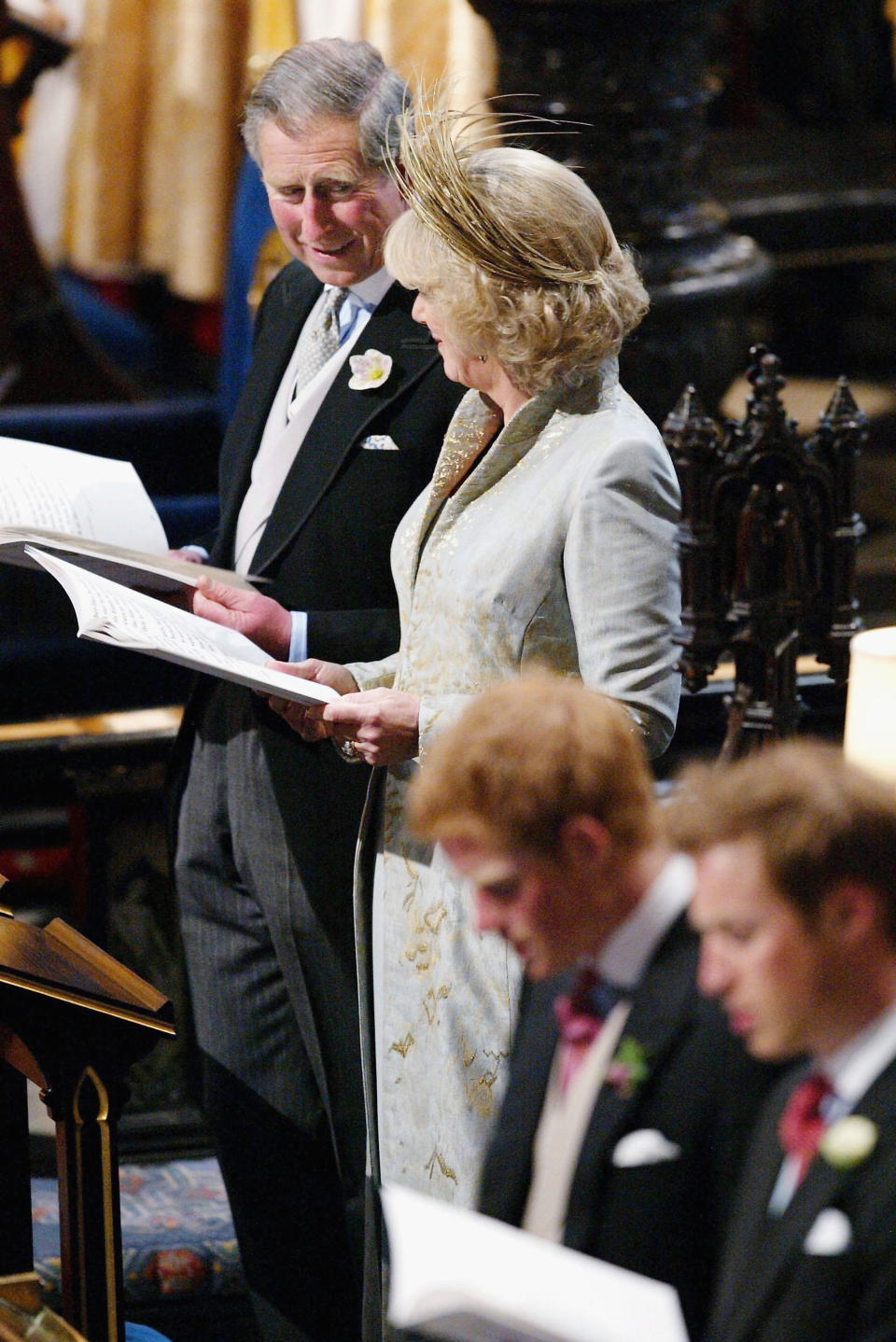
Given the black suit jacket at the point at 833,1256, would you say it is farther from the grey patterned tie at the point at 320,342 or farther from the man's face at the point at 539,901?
the grey patterned tie at the point at 320,342

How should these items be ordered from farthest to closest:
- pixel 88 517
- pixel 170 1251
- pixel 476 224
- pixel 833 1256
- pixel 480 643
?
1. pixel 170 1251
2. pixel 88 517
3. pixel 480 643
4. pixel 476 224
5. pixel 833 1256

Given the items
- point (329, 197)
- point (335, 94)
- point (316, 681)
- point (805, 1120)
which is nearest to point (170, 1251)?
point (316, 681)

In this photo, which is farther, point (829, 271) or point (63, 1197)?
point (829, 271)

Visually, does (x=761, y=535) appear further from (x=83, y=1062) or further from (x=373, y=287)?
(x=83, y=1062)

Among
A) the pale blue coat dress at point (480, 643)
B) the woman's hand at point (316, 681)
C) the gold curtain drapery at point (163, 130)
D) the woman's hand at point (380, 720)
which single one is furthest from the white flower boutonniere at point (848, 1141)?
the gold curtain drapery at point (163, 130)

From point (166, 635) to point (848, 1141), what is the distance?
40.0 inches

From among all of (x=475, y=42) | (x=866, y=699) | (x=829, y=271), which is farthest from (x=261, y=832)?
(x=829, y=271)

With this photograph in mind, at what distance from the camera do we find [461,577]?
194 cm

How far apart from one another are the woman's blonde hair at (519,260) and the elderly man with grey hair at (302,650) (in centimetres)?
35

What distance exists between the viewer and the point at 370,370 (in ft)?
7.42

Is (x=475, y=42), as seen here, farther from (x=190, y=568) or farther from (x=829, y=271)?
(x=829, y=271)

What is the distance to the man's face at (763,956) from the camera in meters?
1.06

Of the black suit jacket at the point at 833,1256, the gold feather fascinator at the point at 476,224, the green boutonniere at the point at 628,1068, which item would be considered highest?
the gold feather fascinator at the point at 476,224

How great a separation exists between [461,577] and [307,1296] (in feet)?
3.35
